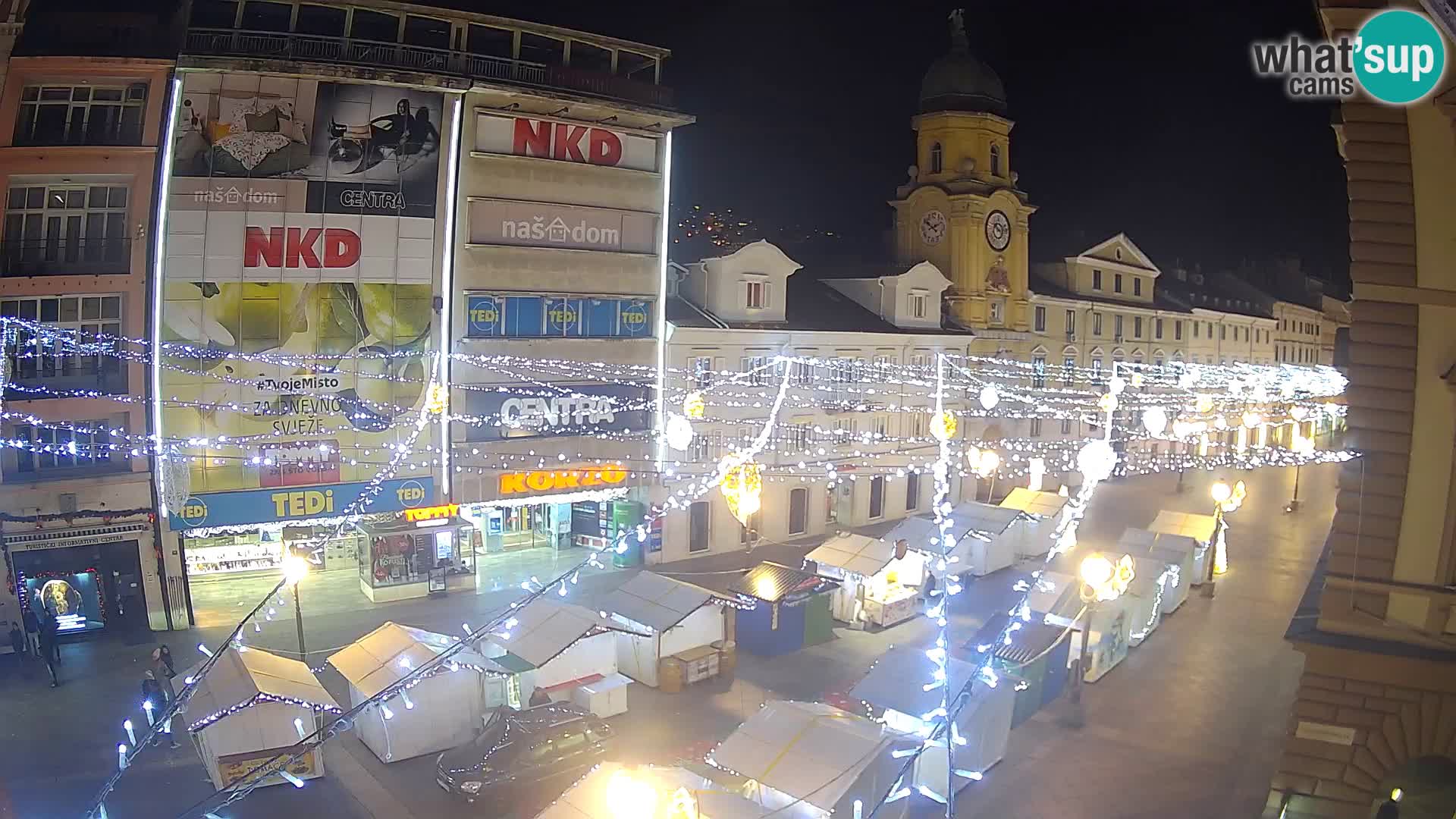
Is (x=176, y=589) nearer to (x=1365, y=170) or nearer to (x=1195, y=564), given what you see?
(x=1365, y=170)

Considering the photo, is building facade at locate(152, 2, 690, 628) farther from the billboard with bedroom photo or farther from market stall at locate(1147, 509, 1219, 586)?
market stall at locate(1147, 509, 1219, 586)

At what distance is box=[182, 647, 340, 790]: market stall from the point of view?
13.9m

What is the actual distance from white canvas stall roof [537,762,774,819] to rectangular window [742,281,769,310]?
19.0 m

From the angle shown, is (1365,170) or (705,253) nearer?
(1365,170)

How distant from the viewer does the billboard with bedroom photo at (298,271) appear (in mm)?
21391

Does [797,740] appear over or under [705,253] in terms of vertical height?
under

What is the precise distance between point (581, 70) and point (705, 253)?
983cm

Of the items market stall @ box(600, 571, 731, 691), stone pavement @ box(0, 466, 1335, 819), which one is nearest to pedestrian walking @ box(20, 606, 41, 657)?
stone pavement @ box(0, 466, 1335, 819)

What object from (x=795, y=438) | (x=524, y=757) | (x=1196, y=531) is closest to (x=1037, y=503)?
(x=1196, y=531)

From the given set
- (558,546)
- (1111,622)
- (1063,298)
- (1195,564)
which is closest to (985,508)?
(1195,564)

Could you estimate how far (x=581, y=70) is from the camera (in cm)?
2500

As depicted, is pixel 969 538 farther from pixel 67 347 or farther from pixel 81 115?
pixel 81 115

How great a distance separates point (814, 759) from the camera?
12.5m

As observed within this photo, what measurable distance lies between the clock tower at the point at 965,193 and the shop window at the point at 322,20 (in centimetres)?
2020
